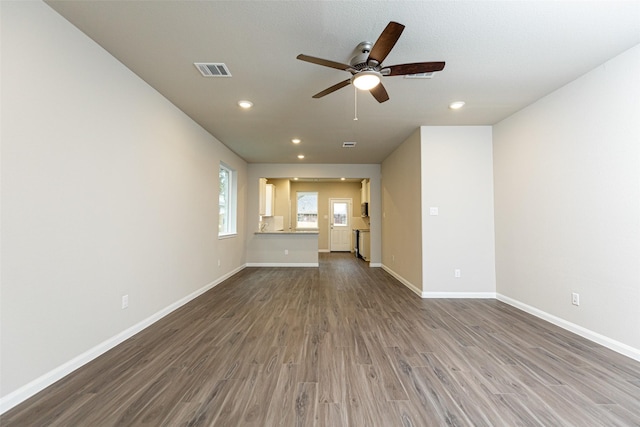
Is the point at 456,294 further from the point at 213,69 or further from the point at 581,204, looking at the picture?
the point at 213,69

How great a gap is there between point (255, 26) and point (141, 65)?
1263 millimetres

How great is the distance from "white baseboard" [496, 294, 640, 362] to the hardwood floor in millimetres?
76

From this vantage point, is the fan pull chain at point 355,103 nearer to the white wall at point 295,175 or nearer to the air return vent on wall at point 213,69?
the air return vent on wall at point 213,69

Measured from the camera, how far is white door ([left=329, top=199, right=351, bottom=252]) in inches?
409

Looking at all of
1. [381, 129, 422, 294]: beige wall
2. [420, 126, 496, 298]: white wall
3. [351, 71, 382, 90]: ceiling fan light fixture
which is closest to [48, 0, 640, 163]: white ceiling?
[351, 71, 382, 90]: ceiling fan light fixture

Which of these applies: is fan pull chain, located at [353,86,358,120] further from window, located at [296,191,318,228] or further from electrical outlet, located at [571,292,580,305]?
window, located at [296,191,318,228]

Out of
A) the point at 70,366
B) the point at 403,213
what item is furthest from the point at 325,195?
the point at 70,366

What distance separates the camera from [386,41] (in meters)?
1.83

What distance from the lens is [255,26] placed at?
2016 millimetres

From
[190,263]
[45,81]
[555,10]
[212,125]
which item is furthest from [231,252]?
[555,10]

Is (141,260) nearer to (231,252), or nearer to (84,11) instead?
(84,11)

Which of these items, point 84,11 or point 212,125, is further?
point 212,125

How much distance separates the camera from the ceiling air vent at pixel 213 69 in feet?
8.20

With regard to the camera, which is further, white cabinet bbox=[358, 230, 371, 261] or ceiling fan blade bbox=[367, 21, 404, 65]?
white cabinet bbox=[358, 230, 371, 261]
